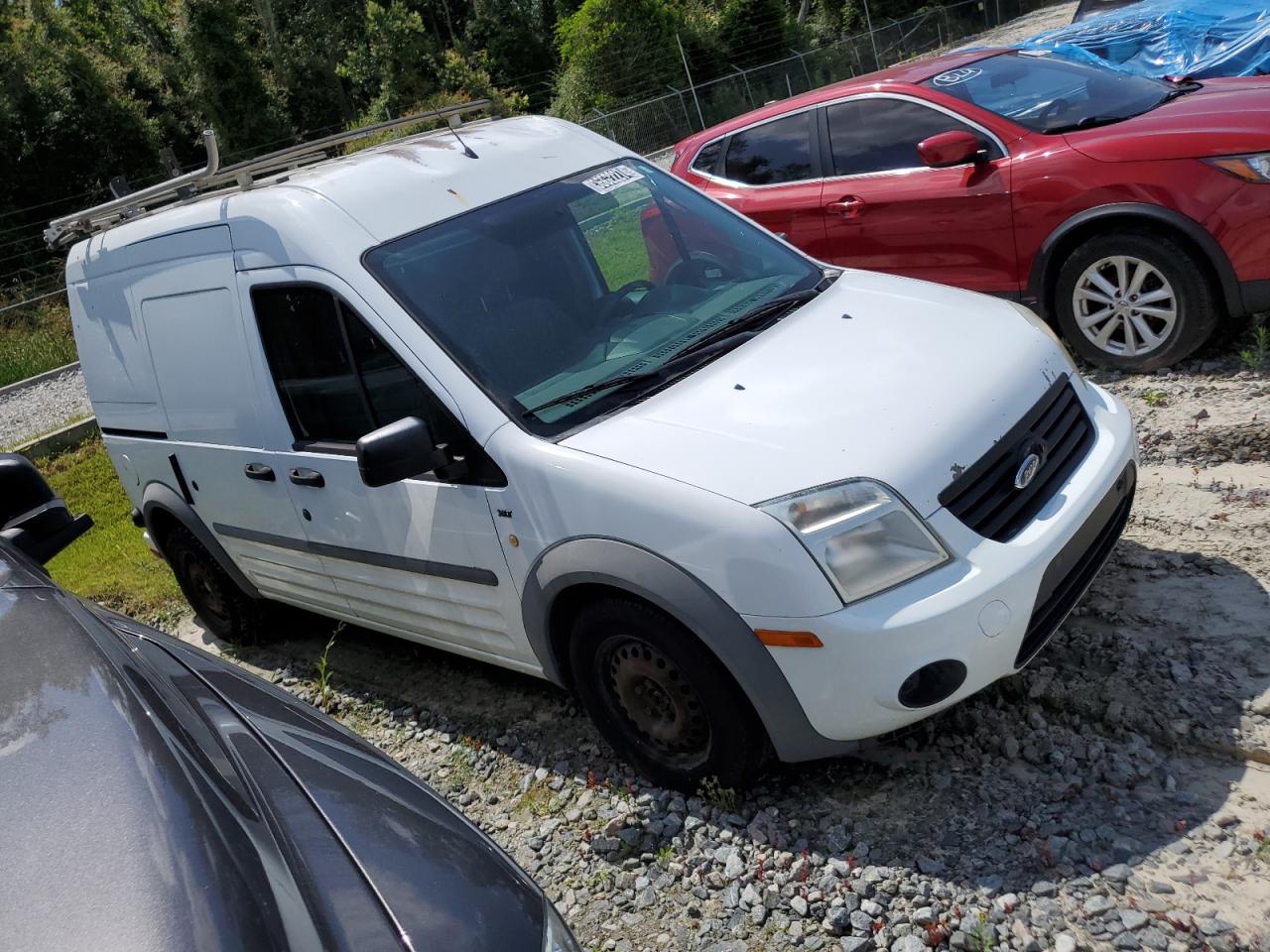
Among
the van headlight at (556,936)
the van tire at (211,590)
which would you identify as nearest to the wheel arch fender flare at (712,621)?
the van headlight at (556,936)

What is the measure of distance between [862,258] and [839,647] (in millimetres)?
4179

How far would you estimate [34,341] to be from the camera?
16.9 meters

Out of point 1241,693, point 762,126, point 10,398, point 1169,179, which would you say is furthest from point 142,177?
point 1241,693

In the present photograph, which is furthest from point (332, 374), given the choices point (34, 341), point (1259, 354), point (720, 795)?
point (34, 341)

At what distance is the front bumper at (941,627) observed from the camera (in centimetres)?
292

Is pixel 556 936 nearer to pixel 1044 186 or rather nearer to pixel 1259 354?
pixel 1259 354

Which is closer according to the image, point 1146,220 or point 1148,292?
point 1146,220

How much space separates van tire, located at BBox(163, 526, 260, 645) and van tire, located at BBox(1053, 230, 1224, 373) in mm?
4344

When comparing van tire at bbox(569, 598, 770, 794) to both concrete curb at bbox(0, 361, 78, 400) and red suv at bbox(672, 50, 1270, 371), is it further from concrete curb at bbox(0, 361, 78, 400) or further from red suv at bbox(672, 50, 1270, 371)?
concrete curb at bbox(0, 361, 78, 400)

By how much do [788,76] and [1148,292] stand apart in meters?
25.4

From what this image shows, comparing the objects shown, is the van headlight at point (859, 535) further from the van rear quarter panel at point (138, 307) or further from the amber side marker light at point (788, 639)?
the van rear quarter panel at point (138, 307)

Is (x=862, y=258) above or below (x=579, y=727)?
above

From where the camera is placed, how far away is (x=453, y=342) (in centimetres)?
368

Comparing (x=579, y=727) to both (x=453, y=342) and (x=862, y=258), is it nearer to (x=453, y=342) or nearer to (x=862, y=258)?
(x=453, y=342)
